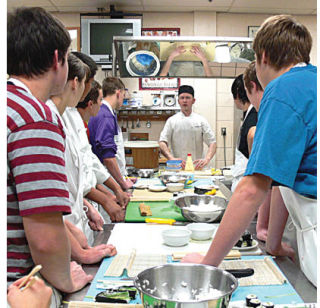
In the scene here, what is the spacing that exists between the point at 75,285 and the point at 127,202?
4.79ft

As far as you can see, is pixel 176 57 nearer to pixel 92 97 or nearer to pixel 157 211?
pixel 92 97

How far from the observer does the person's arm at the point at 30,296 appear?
0.82 meters

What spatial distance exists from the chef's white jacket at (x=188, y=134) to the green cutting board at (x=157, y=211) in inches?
111

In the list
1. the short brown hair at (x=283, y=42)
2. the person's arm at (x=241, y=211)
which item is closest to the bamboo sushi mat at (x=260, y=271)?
the person's arm at (x=241, y=211)

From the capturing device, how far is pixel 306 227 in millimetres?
1385

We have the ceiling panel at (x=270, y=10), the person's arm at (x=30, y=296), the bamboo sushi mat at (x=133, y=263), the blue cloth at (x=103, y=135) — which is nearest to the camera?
the person's arm at (x=30, y=296)

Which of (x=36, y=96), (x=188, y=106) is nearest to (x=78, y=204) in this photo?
(x=36, y=96)

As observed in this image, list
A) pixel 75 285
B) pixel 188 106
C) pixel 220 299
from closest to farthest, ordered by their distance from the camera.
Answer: pixel 220 299
pixel 75 285
pixel 188 106

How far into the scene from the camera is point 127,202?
2791 mm

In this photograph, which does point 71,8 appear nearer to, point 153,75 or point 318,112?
point 153,75

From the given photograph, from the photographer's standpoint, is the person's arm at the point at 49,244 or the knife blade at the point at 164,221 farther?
the knife blade at the point at 164,221

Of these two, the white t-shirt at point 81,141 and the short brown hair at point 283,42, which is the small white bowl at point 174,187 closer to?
the white t-shirt at point 81,141

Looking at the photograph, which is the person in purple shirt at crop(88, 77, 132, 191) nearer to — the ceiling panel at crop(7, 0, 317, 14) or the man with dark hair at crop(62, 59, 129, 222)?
the man with dark hair at crop(62, 59, 129, 222)

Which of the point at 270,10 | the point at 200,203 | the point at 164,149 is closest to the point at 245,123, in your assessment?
the point at 200,203
